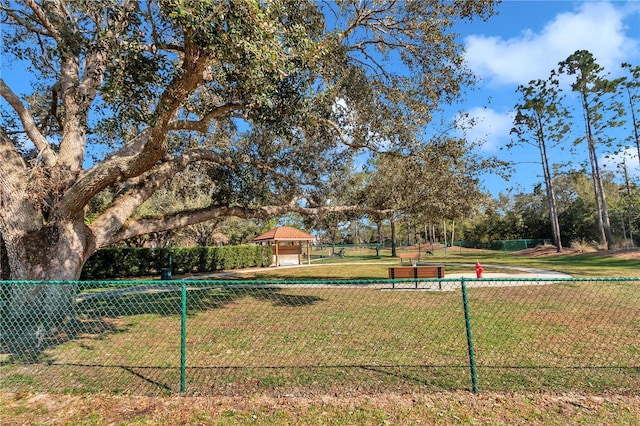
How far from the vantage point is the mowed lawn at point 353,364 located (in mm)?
3531

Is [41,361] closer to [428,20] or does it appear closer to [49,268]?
[49,268]

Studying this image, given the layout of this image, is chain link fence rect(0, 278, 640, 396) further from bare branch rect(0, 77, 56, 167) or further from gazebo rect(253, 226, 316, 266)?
gazebo rect(253, 226, 316, 266)

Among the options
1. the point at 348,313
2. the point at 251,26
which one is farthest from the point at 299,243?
the point at 251,26

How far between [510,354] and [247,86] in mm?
5648

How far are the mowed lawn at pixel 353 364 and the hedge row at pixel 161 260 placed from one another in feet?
29.6

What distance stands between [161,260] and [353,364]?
17.1 meters

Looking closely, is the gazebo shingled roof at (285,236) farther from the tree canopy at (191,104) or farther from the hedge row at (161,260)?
the tree canopy at (191,104)

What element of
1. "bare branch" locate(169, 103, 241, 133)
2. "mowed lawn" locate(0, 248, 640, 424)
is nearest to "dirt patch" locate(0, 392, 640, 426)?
"mowed lawn" locate(0, 248, 640, 424)

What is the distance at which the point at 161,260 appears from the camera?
1923 centimetres

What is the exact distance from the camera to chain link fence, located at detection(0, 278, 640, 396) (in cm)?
416

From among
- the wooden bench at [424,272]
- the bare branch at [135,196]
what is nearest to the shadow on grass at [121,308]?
the bare branch at [135,196]

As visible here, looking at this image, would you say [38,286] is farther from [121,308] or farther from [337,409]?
[337,409]

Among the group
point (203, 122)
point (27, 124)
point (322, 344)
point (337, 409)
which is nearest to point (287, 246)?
point (27, 124)

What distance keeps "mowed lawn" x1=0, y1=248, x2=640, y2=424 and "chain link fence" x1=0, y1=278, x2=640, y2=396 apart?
0.03 metres
